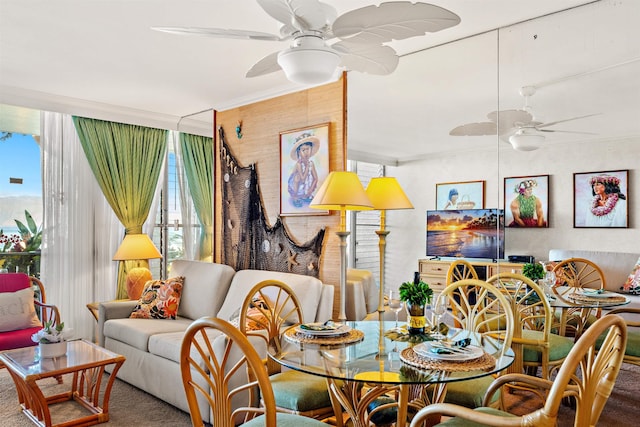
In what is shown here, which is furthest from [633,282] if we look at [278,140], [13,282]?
[13,282]

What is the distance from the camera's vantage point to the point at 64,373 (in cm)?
293

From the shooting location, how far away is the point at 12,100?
4453 mm

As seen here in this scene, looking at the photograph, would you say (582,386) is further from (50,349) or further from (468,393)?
(50,349)

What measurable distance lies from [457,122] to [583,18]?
0.89 metres

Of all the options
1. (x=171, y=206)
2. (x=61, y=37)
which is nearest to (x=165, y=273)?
(x=171, y=206)

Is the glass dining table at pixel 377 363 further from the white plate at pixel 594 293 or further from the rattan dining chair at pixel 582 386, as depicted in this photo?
the white plate at pixel 594 293

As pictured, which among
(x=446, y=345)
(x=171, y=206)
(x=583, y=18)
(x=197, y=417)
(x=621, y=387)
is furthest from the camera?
(x=171, y=206)

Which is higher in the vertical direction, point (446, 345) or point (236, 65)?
point (236, 65)

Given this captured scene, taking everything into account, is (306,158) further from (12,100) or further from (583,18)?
(12,100)

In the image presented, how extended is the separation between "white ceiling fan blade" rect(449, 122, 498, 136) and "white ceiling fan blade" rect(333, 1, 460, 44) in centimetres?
109

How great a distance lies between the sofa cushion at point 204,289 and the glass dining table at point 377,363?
6.29 feet

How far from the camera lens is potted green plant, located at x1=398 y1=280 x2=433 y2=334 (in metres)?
2.19

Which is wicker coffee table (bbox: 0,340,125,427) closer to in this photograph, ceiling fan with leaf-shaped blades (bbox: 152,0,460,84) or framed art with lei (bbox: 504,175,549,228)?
ceiling fan with leaf-shaped blades (bbox: 152,0,460,84)

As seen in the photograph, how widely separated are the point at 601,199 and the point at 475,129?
894 mm
